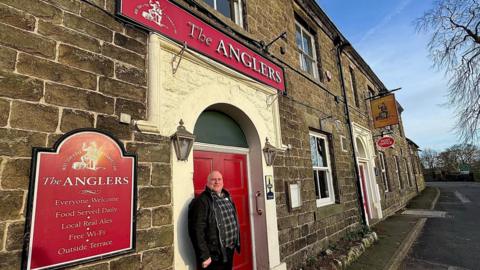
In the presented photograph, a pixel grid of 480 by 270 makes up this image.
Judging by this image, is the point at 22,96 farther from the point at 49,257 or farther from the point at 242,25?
the point at 242,25

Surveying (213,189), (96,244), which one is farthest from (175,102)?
(96,244)

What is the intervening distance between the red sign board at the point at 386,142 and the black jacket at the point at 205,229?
964cm

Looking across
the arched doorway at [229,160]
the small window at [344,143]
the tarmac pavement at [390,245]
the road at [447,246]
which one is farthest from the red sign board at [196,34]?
the road at [447,246]

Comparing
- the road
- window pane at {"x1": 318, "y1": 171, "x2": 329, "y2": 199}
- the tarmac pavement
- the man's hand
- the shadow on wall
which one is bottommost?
the road

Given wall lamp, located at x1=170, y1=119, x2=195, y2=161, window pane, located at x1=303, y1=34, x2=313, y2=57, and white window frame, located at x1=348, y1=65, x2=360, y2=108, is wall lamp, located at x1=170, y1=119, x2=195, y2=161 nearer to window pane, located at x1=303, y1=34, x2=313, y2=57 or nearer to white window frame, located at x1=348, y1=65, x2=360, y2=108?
window pane, located at x1=303, y1=34, x2=313, y2=57

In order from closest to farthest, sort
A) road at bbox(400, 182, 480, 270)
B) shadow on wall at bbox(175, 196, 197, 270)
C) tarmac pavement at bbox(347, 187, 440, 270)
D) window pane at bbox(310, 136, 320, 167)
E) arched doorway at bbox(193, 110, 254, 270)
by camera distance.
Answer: shadow on wall at bbox(175, 196, 197, 270), arched doorway at bbox(193, 110, 254, 270), tarmac pavement at bbox(347, 187, 440, 270), road at bbox(400, 182, 480, 270), window pane at bbox(310, 136, 320, 167)

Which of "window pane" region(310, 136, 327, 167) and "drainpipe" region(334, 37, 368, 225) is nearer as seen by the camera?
"window pane" region(310, 136, 327, 167)

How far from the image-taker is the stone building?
2.08 meters

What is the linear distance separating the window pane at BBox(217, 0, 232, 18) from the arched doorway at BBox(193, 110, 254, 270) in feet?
6.13

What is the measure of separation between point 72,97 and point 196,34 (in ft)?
6.16

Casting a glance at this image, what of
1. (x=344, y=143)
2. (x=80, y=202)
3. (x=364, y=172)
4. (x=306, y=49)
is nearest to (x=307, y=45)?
(x=306, y=49)

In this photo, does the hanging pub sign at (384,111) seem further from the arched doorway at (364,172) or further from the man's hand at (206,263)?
the man's hand at (206,263)

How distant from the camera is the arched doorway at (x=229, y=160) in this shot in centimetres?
370

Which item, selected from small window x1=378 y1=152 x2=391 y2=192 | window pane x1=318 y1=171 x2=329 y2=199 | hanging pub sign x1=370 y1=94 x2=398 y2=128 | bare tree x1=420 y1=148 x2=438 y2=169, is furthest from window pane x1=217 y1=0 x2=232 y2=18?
bare tree x1=420 y1=148 x2=438 y2=169
